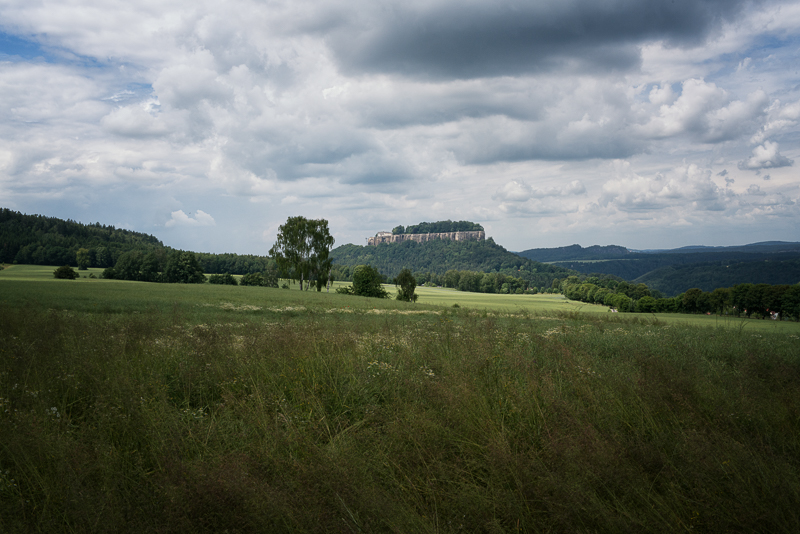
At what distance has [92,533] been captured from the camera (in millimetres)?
2752

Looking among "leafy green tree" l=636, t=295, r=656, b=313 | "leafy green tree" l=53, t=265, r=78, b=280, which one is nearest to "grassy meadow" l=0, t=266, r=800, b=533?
"leafy green tree" l=636, t=295, r=656, b=313

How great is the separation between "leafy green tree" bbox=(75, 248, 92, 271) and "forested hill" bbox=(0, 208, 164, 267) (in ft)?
5.73

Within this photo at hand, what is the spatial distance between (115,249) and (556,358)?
11871cm

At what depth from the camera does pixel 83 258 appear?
92875mm

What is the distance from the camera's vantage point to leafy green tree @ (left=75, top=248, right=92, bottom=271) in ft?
303

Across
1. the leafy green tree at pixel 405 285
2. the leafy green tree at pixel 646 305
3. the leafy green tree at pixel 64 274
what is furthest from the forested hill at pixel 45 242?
the leafy green tree at pixel 646 305

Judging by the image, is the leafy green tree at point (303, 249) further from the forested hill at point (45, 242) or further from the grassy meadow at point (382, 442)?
the grassy meadow at point (382, 442)

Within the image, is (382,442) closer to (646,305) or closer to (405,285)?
(646,305)

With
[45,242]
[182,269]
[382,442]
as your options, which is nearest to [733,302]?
[382,442]

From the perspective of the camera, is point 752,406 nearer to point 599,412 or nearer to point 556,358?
point 599,412

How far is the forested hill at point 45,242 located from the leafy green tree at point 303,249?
1890 inches

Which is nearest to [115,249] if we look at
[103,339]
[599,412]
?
[103,339]

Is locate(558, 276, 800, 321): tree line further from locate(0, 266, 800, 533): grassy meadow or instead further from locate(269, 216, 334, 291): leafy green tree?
locate(269, 216, 334, 291): leafy green tree

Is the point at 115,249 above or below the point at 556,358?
above
